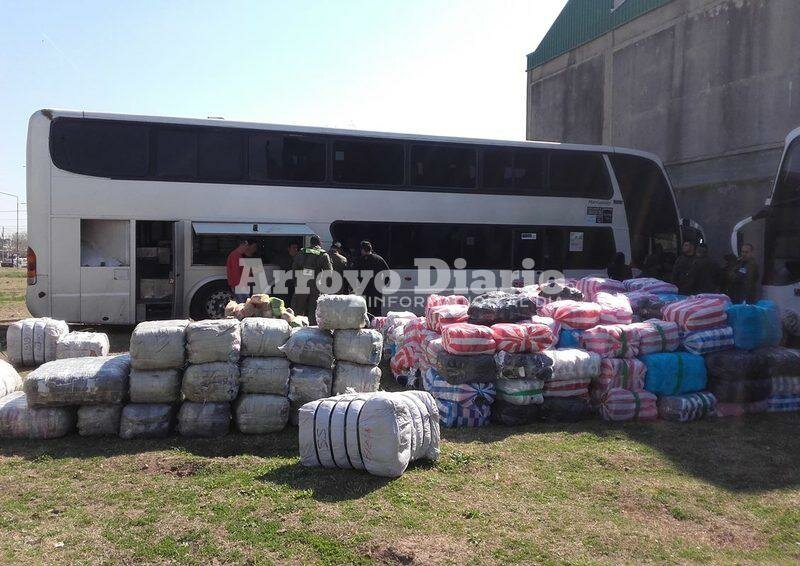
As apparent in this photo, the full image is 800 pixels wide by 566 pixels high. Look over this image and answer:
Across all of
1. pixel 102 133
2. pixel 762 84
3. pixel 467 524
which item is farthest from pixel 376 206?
pixel 762 84

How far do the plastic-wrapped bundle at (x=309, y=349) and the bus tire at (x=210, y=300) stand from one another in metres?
5.59

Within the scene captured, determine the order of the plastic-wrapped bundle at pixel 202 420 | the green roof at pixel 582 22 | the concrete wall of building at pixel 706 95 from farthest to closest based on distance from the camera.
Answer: the green roof at pixel 582 22, the concrete wall of building at pixel 706 95, the plastic-wrapped bundle at pixel 202 420

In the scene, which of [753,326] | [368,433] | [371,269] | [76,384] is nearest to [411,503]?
[368,433]

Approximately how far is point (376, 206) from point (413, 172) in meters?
1.07

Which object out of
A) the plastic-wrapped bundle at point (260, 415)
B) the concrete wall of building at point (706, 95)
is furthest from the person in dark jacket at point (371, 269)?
the concrete wall of building at point (706, 95)

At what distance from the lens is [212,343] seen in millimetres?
5852

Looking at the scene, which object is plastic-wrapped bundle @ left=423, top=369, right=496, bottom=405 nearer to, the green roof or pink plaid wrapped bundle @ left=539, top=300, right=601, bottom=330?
pink plaid wrapped bundle @ left=539, top=300, right=601, bottom=330

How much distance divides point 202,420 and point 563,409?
3.69 meters

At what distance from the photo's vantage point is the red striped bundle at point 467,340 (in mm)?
6273

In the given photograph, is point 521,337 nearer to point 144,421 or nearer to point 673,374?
point 673,374

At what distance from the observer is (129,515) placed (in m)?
4.07

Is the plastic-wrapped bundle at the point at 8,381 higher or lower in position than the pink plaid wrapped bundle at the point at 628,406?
higher

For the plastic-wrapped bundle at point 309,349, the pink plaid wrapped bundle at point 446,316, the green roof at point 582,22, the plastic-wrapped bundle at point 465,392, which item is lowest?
the plastic-wrapped bundle at point 465,392

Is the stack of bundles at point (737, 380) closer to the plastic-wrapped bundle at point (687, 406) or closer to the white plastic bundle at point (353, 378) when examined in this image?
the plastic-wrapped bundle at point (687, 406)
